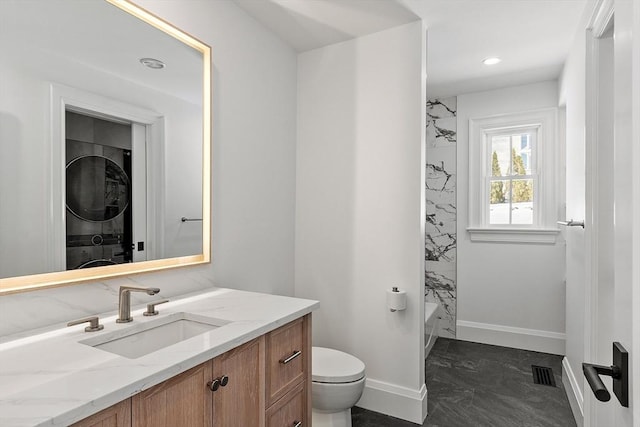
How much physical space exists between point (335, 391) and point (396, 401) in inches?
26.6

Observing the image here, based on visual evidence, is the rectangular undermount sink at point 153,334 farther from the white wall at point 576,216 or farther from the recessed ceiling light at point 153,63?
the white wall at point 576,216

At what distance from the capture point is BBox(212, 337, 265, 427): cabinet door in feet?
3.87

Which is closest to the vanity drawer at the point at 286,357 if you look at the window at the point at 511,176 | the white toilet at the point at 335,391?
the white toilet at the point at 335,391

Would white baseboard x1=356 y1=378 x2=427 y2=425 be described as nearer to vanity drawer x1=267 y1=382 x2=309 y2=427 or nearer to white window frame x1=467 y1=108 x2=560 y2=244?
vanity drawer x1=267 y1=382 x2=309 y2=427

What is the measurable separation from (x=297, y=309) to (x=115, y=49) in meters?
1.38

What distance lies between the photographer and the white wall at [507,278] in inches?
133

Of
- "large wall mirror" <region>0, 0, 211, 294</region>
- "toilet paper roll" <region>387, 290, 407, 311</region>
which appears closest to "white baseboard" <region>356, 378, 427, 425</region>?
"toilet paper roll" <region>387, 290, 407, 311</region>

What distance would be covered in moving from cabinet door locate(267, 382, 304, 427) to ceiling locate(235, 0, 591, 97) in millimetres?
2124

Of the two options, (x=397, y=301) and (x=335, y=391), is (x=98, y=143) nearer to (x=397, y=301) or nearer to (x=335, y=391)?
(x=335, y=391)

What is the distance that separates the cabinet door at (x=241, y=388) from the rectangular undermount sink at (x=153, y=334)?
0.53 feet

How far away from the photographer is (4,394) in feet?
2.67

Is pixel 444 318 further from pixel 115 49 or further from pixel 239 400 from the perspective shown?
pixel 115 49

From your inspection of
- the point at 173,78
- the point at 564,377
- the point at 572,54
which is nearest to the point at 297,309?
the point at 173,78

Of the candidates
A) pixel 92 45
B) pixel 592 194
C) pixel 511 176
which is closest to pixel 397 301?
pixel 592 194
